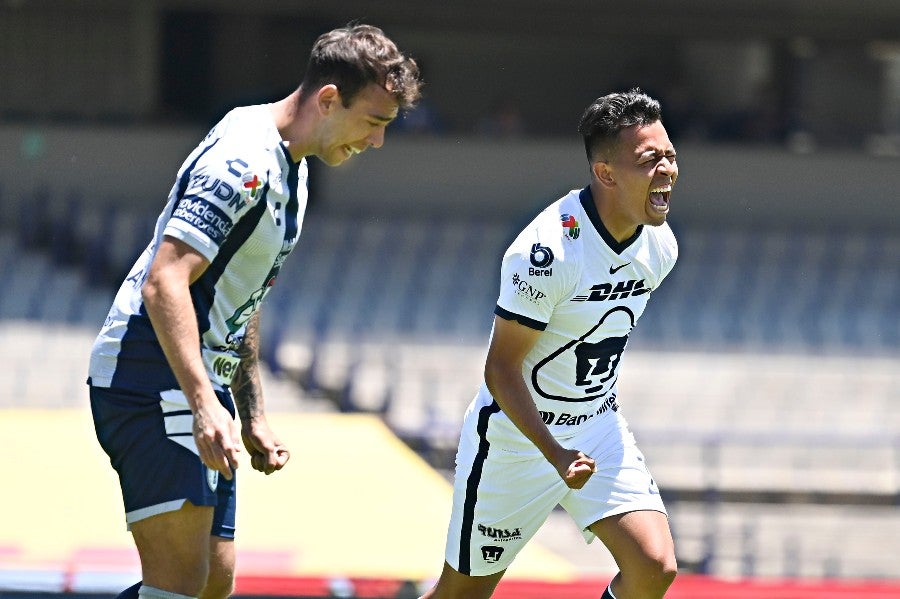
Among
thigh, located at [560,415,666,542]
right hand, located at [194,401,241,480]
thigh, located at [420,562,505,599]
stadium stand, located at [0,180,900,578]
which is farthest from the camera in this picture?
stadium stand, located at [0,180,900,578]

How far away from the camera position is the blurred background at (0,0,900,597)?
9508 millimetres

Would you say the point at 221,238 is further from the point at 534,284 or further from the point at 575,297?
the point at 575,297

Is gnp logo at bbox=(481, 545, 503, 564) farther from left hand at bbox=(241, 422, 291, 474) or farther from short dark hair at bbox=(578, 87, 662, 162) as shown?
short dark hair at bbox=(578, 87, 662, 162)

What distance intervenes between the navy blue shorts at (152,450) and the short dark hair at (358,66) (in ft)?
2.78

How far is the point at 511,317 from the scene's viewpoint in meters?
3.53

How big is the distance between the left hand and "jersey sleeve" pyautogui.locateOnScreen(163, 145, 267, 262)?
65cm

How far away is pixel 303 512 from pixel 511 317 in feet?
9.36

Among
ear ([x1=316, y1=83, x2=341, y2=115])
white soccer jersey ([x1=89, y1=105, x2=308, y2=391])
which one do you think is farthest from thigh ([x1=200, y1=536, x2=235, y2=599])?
ear ([x1=316, y1=83, x2=341, y2=115])

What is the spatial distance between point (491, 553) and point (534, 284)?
0.83 metres

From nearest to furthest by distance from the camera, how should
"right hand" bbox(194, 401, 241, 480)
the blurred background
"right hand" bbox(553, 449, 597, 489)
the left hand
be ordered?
"right hand" bbox(194, 401, 241, 480)
"right hand" bbox(553, 449, 597, 489)
the left hand
the blurred background

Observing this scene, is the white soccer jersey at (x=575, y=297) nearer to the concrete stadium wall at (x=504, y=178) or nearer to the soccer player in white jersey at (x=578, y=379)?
the soccer player in white jersey at (x=578, y=379)

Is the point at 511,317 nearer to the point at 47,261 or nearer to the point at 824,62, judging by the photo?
the point at 47,261

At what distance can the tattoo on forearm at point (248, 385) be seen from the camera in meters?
3.58

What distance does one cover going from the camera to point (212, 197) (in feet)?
9.97
